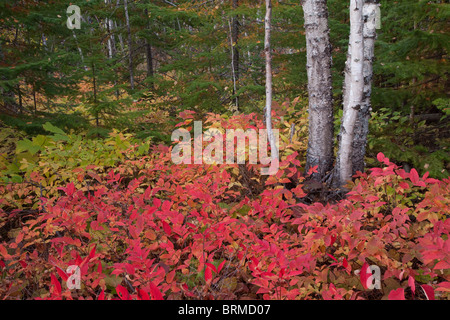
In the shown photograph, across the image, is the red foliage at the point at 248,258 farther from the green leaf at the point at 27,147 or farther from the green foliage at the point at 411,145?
the green leaf at the point at 27,147

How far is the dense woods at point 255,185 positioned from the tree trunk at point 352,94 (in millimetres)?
19

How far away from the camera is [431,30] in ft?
12.8

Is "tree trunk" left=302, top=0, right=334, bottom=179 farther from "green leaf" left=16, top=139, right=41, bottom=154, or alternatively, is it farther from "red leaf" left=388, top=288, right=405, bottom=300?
"green leaf" left=16, top=139, right=41, bottom=154

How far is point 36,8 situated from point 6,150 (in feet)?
10.5

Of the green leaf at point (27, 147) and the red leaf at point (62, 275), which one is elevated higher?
the green leaf at point (27, 147)

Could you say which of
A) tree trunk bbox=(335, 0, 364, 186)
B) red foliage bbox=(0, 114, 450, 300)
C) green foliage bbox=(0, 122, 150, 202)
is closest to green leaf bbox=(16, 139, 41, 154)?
green foliage bbox=(0, 122, 150, 202)

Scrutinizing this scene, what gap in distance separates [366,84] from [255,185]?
208 centimetres

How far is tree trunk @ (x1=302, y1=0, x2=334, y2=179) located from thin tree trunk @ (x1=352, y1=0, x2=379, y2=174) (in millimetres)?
363

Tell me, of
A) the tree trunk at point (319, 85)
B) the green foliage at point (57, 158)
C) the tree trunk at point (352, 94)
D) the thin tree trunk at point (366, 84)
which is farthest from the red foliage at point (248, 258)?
the green foliage at point (57, 158)

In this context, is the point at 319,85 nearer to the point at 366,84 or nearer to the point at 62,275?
the point at 366,84

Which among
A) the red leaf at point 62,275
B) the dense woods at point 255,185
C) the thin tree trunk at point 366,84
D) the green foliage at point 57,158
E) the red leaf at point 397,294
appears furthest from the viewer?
the green foliage at point 57,158

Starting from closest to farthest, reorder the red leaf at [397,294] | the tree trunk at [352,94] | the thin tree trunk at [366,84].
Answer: the red leaf at [397,294] < the tree trunk at [352,94] < the thin tree trunk at [366,84]

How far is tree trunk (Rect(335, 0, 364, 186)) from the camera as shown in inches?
128

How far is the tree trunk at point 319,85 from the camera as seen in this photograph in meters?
3.69
